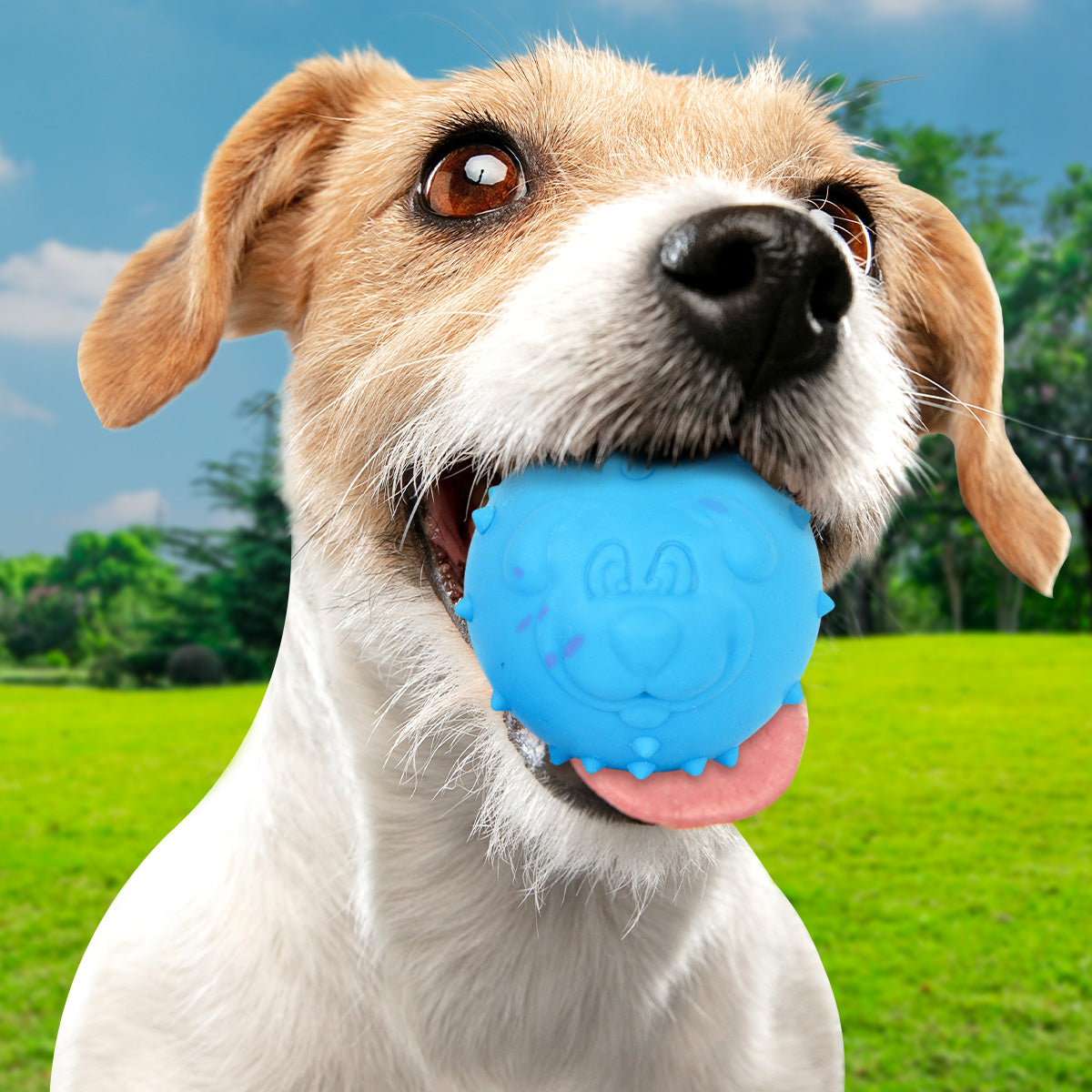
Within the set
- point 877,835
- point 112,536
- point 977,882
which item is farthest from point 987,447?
point 112,536

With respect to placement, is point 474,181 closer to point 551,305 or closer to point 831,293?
point 551,305

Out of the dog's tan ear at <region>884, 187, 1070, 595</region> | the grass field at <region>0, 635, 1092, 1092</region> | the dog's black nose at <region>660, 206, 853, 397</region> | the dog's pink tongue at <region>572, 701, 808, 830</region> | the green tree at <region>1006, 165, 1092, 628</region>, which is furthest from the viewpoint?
the green tree at <region>1006, 165, 1092, 628</region>

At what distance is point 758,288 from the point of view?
1488 millimetres

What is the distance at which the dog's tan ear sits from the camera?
7.73 ft

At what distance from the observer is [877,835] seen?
719cm

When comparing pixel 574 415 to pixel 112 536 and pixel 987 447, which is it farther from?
pixel 112 536

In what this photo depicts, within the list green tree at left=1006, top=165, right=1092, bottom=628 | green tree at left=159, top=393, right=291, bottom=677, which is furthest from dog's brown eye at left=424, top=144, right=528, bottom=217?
green tree at left=1006, top=165, right=1092, bottom=628

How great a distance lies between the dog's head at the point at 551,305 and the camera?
5.32 feet

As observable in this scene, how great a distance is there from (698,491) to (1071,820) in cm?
757

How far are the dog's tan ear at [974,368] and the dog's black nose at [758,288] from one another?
0.88 meters

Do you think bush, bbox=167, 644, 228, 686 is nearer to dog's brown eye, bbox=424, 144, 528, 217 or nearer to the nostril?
dog's brown eye, bbox=424, 144, 528, 217

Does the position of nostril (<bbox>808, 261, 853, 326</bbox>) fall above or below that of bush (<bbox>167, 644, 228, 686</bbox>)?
above

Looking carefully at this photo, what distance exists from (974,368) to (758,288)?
1132 millimetres

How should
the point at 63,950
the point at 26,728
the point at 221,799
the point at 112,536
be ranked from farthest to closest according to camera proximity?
the point at 112,536 → the point at 26,728 → the point at 63,950 → the point at 221,799
